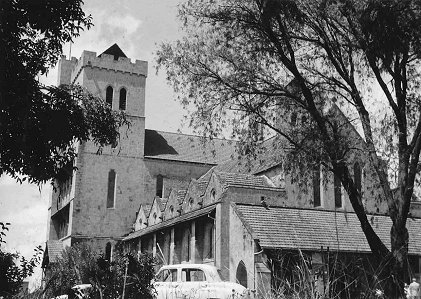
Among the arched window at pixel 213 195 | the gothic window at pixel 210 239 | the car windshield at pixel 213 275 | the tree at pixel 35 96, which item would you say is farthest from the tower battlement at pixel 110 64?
the tree at pixel 35 96

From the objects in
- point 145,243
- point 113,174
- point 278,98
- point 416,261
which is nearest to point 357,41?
point 278,98

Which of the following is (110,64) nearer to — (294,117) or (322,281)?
(294,117)

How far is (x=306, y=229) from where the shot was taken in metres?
27.9

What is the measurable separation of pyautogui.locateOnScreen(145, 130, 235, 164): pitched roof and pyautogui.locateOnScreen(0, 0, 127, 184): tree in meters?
34.7

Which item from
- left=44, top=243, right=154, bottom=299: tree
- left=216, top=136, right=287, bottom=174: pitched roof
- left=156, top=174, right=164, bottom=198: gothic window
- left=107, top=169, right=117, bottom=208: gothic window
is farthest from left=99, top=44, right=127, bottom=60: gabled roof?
left=44, top=243, right=154, bottom=299: tree

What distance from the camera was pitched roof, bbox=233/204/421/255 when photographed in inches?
1033

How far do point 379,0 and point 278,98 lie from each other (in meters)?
4.68

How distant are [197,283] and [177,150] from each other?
108 ft

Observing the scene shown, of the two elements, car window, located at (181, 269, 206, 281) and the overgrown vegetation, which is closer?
the overgrown vegetation

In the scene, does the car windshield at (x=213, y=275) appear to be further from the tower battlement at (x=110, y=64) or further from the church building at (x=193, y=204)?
the tower battlement at (x=110, y=64)

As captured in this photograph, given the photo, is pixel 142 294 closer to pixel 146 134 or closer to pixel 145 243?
pixel 145 243

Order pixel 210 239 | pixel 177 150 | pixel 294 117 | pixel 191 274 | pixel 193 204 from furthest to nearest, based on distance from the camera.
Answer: pixel 177 150 < pixel 193 204 < pixel 210 239 < pixel 191 274 < pixel 294 117

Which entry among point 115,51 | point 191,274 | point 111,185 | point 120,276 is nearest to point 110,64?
point 115,51

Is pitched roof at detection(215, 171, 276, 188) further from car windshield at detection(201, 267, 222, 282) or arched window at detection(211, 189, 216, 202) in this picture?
car windshield at detection(201, 267, 222, 282)
